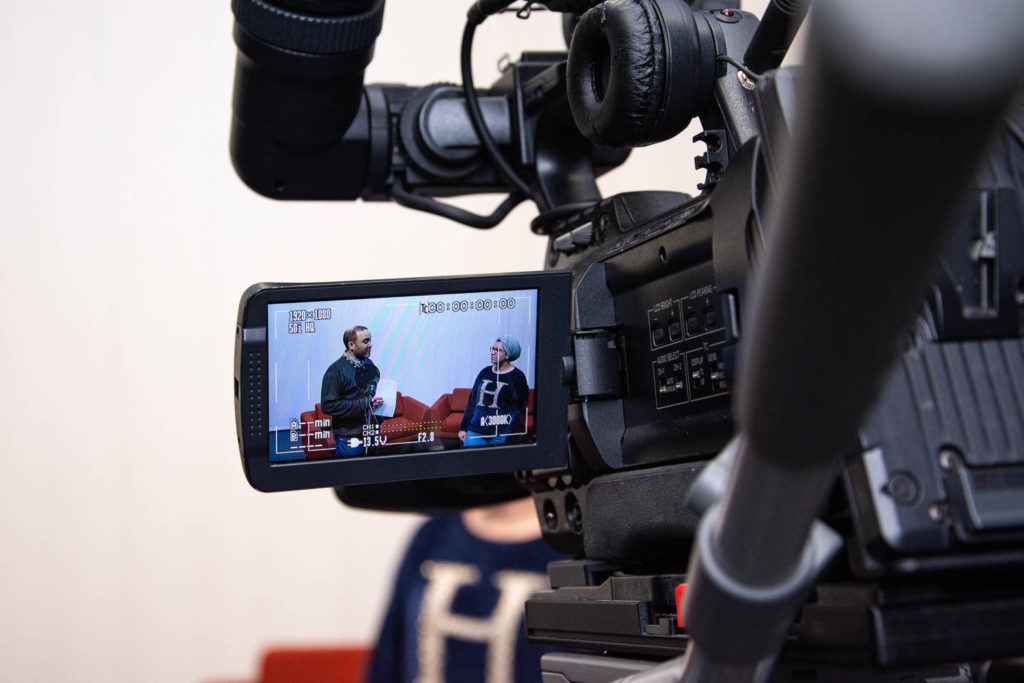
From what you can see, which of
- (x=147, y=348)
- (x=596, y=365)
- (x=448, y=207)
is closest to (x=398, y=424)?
(x=596, y=365)

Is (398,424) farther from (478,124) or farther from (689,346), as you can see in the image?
(478,124)

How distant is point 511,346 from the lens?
75 cm

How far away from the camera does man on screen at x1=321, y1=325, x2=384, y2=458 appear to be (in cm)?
73

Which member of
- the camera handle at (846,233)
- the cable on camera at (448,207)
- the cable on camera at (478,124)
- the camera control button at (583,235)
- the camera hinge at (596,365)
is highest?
the cable on camera at (478,124)

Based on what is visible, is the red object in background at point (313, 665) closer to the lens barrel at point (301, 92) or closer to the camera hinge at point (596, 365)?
the lens barrel at point (301, 92)

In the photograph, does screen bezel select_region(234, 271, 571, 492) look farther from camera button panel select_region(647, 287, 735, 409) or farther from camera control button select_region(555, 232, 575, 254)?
camera control button select_region(555, 232, 575, 254)

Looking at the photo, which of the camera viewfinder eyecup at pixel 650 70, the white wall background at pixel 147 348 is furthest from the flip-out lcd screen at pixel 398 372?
the white wall background at pixel 147 348

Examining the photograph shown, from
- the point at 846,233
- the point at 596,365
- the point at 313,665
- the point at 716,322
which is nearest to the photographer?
the point at 846,233

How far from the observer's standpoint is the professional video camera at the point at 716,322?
27cm

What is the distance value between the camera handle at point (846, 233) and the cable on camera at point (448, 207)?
730 millimetres

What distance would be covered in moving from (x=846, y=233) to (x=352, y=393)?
511 millimetres

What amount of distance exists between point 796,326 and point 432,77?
8.24 ft

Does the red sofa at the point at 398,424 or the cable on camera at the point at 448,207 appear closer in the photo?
the red sofa at the point at 398,424

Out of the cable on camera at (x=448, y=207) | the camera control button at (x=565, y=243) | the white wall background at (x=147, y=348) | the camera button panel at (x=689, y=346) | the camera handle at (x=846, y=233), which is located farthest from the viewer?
the white wall background at (x=147, y=348)
